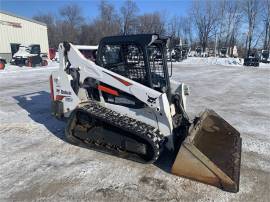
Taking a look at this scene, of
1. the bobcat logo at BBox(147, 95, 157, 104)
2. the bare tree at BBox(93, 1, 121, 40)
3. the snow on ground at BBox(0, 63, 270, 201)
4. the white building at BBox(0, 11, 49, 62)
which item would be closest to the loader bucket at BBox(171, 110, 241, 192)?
the snow on ground at BBox(0, 63, 270, 201)

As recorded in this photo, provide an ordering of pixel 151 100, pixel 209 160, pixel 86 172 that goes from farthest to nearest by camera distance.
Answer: pixel 151 100, pixel 86 172, pixel 209 160

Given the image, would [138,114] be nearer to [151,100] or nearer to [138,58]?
[151,100]

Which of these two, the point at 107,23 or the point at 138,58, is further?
the point at 107,23

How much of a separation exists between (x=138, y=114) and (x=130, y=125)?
335 mm

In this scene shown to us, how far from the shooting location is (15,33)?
27578 millimetres

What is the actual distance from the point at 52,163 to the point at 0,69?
59.1ft

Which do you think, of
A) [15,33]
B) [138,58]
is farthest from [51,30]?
[138,58]

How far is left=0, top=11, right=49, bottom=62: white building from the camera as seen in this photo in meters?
25.8

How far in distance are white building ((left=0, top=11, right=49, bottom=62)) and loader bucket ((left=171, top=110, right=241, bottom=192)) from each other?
25.2 m

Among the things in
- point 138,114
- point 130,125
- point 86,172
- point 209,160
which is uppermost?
point 138,114

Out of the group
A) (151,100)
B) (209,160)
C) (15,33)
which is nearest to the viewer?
(209,160)

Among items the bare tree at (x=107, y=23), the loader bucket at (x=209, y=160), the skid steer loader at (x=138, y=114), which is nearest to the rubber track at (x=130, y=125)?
the skid steer loader at (x=138, y=114)

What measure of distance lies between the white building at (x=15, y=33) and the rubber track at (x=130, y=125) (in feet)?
78.4

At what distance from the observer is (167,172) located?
4340 mm
